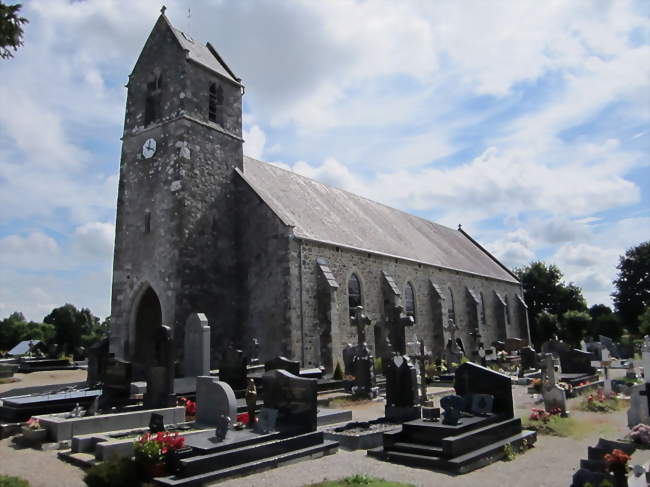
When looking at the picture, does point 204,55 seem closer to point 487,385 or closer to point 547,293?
point 487,385

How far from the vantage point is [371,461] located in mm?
7742

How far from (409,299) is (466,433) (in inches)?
701

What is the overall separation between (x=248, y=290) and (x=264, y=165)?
25.7 feet

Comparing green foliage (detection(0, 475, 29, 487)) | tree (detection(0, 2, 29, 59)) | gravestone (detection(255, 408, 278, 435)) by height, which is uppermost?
tree (detection(0, 2, 29, 59))

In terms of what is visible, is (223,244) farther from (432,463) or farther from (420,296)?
(432,463)

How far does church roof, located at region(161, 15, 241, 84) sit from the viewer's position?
1945 centimetres

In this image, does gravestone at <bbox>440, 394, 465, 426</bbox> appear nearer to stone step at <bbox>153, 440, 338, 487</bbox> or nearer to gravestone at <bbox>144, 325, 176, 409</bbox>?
stone step at <bbox>153, 440, 338, 487</bbox>

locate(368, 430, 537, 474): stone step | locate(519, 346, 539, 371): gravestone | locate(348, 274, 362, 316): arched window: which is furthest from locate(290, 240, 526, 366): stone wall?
locate(368, 430, 537, 474): stone step

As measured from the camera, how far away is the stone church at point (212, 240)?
1778 cm

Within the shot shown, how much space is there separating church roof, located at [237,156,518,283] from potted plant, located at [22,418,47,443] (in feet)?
35.1

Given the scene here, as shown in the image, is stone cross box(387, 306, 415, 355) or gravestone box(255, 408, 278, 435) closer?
gravestone box(255, 408, 278, 435)

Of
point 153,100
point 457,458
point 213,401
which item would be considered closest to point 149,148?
point 153,100

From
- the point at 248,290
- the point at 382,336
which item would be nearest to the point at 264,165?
the point at 248,290

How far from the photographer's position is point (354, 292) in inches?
857
